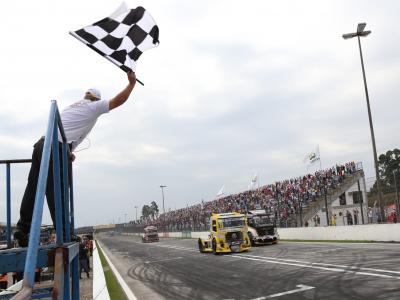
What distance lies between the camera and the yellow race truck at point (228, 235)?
71.2ft

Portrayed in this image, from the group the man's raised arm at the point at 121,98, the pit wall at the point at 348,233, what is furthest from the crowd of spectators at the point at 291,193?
the man's raised arm at the point at 121,98

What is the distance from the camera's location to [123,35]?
14.8 feet

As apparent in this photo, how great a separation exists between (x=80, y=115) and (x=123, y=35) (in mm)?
1008

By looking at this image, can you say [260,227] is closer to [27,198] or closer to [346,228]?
[346,228]

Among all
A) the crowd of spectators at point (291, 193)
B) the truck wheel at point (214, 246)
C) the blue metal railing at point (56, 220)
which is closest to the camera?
the blue metal railing at point (56, 220)

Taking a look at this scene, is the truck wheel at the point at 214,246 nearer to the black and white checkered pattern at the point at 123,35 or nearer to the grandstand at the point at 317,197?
the grandstand at the point at 317,197

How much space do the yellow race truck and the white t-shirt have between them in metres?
18.1

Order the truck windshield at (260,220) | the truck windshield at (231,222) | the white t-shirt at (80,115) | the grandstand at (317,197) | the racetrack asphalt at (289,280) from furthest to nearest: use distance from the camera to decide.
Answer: the grandstand at (317,197)
the truck windshield at (260,220)
the truck windshield at (231,222)
the racetrack asphalt at (289,280)
the white t-shirt at (80,115)

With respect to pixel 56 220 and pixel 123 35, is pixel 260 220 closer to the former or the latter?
pixel 123 35

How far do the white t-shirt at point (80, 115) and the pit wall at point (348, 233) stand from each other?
1698cm

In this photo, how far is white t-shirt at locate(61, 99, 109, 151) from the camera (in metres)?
4.00

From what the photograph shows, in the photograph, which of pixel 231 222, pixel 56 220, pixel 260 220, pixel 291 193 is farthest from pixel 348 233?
pixel 56 220

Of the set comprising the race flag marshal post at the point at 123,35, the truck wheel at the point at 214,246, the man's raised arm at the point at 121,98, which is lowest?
the truck wheel at the point at 214,246

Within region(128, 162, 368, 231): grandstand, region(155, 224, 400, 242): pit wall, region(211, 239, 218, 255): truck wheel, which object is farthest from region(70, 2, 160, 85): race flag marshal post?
region(128, 162, 368, 231): grandstand
